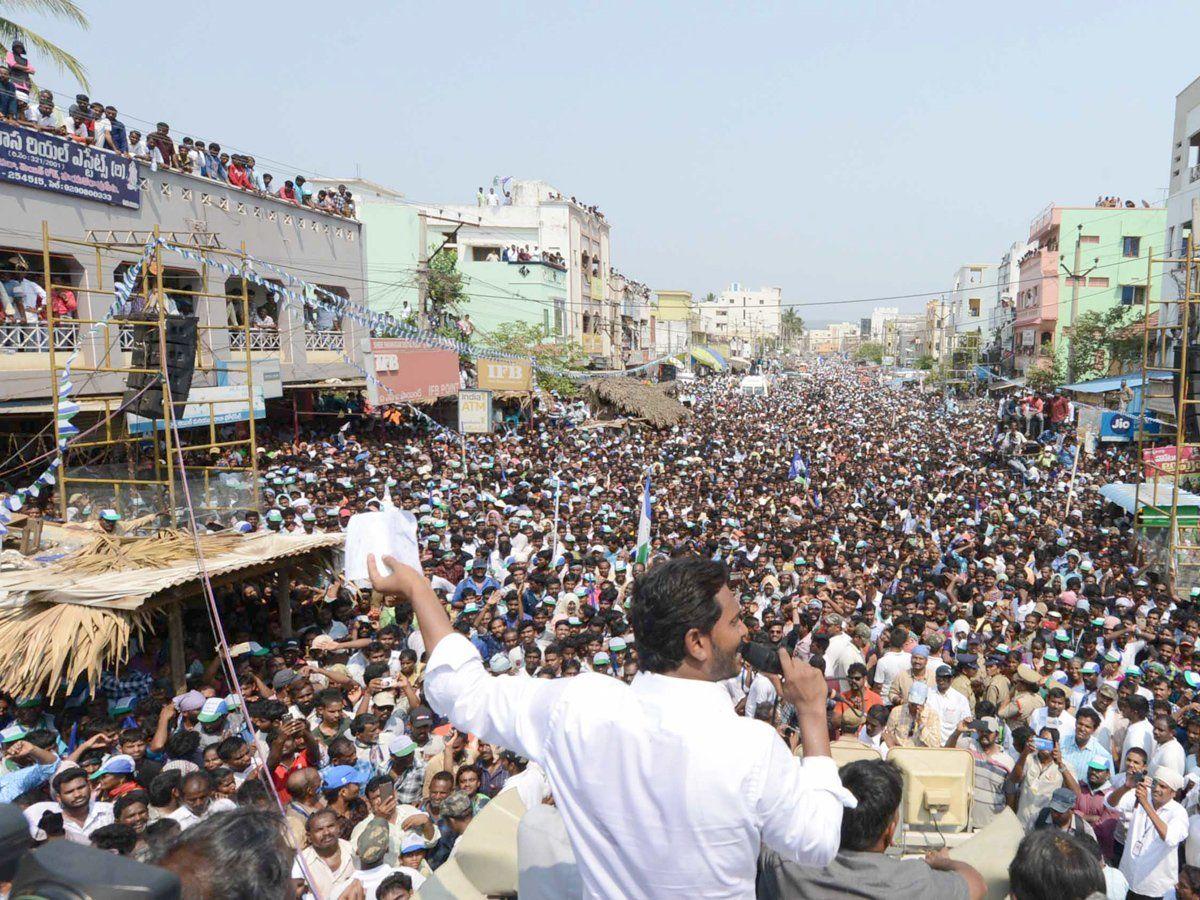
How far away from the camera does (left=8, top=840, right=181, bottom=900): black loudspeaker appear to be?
3.09ft

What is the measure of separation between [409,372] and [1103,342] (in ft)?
82.8

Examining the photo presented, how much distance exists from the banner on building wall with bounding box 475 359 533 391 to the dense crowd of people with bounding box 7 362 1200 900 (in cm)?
640

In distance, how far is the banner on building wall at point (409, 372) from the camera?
65.6 feet

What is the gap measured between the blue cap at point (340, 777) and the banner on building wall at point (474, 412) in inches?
541

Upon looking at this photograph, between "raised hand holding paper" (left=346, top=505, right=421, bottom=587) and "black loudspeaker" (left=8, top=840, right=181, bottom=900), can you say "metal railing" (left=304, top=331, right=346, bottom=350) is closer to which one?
"raised hand holding paper" (left=346, top=505, right=421, bottom=587)

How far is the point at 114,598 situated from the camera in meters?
6.23

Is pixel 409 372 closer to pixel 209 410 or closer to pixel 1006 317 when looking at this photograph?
pixel 209 410

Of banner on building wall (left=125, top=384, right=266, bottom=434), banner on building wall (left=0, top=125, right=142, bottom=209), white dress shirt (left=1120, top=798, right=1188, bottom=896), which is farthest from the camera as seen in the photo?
banner on building wall (left=0, top=125, right=142, bottom=209)

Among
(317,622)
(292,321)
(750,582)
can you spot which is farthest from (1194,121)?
(317,622)

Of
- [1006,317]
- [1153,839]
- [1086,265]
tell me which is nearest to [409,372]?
[1153,839]

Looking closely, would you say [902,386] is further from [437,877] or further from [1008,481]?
[437,877]

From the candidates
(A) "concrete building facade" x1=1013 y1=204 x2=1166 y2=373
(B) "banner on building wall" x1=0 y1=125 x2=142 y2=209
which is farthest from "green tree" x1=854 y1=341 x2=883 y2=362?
(B) "banner on building wall" x1=0 y1=125 x2=142 y2=209

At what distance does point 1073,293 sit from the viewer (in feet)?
128

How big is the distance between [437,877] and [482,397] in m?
16.6
